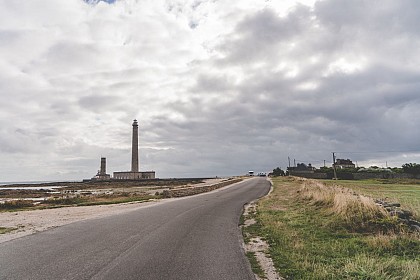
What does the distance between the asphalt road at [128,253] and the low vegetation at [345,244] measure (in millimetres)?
1214

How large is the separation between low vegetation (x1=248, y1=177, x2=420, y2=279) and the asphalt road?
121cm

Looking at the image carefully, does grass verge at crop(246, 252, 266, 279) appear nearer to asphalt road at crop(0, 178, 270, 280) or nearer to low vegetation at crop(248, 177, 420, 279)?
asphalt road at crop(0, 178, 270, 280)

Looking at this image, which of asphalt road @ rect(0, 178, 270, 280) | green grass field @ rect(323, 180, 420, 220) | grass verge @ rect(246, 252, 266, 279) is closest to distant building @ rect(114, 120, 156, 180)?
green grass field @ rect(323, 180, 420, 220)

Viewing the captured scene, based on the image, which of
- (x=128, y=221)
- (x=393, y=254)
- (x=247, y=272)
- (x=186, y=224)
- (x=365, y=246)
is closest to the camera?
(x=247, y=272)

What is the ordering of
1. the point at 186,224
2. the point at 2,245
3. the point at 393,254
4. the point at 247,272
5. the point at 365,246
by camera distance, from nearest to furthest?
the point at 247,272
the point at 393,254
the point at 365,246
the point at 2,245
the point at 186,224

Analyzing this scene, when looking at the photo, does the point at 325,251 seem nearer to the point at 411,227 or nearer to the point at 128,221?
the point at 411,227

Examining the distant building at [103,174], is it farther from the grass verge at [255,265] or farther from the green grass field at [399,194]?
the grass verge at [255,265]

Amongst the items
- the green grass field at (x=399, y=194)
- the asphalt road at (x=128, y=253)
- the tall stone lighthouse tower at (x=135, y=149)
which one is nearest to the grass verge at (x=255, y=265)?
the asphalt road at (x=128, y=253)

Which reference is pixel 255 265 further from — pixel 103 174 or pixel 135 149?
pixel 103 174

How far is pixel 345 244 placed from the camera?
33.7 feet

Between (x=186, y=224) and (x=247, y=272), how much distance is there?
7.62 m

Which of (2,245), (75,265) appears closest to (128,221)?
(2,245)

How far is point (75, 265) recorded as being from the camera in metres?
7.92

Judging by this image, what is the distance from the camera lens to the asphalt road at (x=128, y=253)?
7352mm
